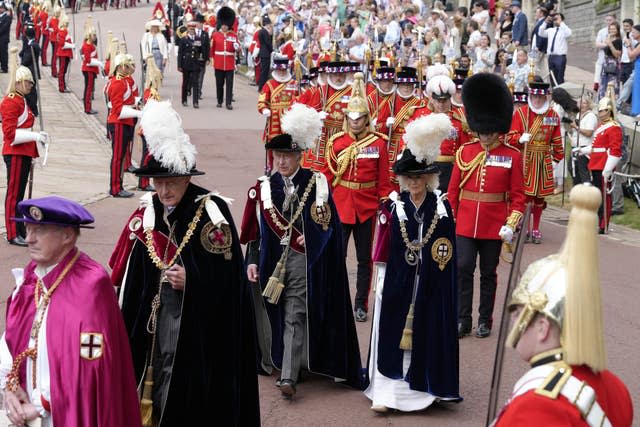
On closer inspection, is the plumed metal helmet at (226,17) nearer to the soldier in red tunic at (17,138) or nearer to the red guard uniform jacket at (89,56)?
the red guard uniform jacket at (89,56)

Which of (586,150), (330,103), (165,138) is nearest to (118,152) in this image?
(330,103)

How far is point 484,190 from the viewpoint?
967cm

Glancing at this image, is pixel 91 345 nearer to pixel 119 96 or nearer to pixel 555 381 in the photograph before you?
pixel 555 381

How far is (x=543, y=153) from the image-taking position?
1402 cm

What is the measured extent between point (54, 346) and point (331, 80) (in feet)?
35.4

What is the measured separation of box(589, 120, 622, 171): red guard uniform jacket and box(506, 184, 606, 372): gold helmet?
11.5 meters

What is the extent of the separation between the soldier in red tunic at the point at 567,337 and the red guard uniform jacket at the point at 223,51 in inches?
909

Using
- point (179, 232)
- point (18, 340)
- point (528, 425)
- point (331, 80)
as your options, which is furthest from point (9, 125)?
point (528, 425)

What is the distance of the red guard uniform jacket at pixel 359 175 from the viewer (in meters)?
9.84

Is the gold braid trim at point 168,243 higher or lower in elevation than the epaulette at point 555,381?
lower

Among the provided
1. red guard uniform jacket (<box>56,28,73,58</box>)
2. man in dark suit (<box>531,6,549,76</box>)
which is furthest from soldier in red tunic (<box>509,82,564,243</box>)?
red guard uniform jacket (<box>56,28,73,58</box>)

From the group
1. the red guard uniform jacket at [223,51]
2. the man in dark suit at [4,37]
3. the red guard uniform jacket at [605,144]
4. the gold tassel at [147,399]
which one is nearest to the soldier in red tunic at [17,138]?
the gold tassel at [147,399]

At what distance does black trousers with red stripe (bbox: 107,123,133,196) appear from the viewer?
16.5 meters

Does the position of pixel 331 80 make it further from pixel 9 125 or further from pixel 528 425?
pixel 528 425
